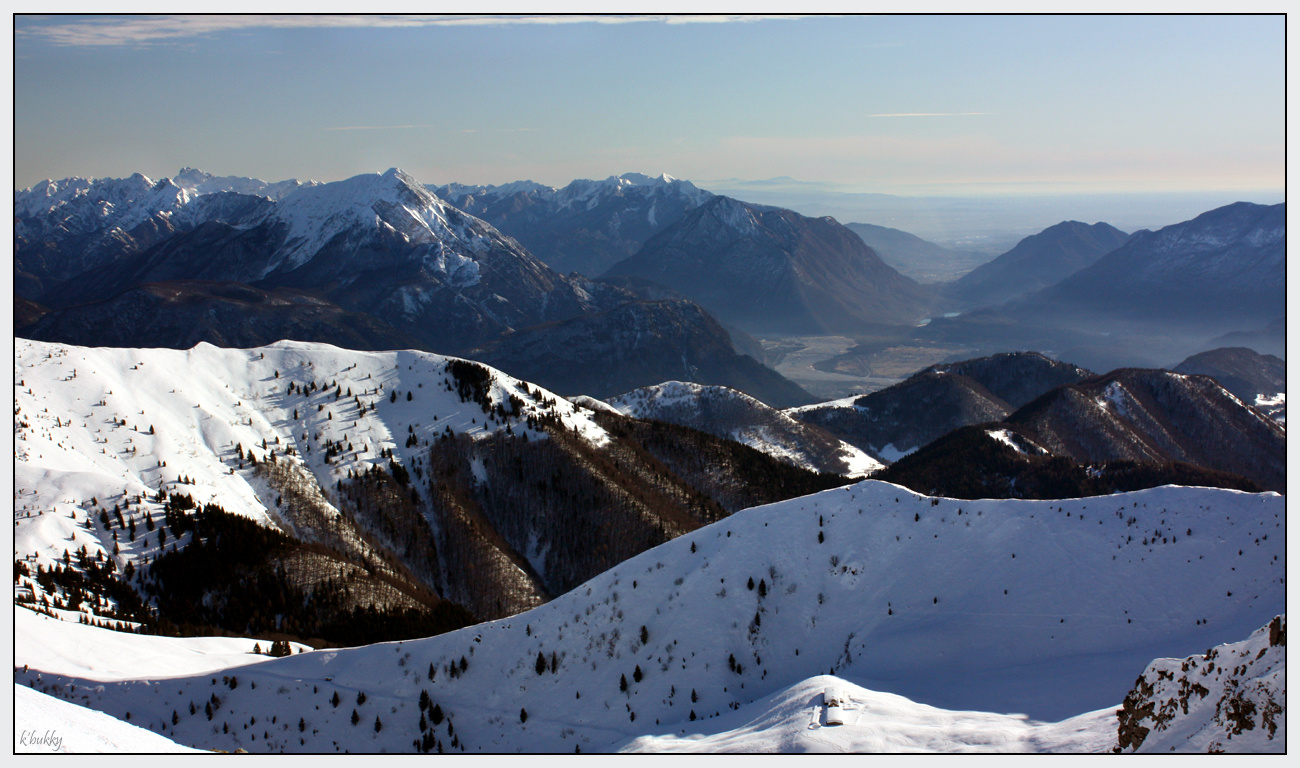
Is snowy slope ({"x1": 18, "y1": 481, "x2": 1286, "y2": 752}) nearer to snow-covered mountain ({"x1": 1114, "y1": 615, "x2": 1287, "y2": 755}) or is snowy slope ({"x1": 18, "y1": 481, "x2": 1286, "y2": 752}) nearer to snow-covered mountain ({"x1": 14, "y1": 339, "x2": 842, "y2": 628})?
snow-covered mountain ({"x1": 1114, "y1": 615, "x2": 1287, "y2": 755})

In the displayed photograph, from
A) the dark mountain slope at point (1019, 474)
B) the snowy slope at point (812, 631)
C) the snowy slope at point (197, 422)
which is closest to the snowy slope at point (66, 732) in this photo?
the snowy slope at point (812, 631)

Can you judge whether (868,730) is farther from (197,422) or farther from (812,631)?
(197,422)

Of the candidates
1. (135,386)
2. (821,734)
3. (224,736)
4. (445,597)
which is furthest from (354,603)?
(821,734)

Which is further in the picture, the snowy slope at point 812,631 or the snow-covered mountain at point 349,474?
the snow-covered mountain at point 349,474
